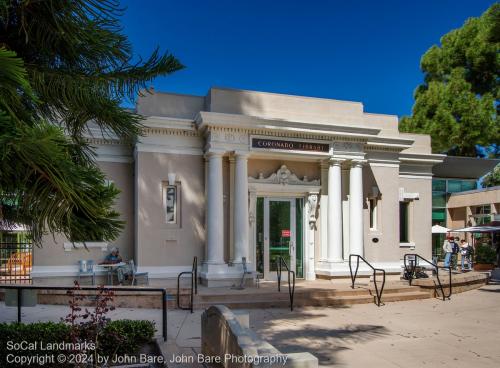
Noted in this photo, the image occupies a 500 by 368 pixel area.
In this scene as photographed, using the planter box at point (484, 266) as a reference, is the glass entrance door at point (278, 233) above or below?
above

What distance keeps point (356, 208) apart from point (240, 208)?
3.40m

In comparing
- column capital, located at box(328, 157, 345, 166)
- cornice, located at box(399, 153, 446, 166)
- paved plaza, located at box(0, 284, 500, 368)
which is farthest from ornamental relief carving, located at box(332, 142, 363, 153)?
paved plaza, located at box(0, 284, 500, 368)

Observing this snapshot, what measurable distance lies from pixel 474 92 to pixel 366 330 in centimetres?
2404

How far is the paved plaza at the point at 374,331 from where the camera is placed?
604 centimetres

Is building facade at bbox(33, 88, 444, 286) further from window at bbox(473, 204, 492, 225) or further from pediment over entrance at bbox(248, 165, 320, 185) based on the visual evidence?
window at bbox(473, 204, 492, 225)

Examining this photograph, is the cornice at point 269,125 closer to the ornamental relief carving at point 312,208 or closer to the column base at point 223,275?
the ornamental relief carving at point 312,208

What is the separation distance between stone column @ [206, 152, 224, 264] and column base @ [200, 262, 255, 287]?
0.51 feet

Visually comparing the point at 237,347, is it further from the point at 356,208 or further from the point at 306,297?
the point at 356,208

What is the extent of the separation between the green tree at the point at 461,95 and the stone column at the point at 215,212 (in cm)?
1827

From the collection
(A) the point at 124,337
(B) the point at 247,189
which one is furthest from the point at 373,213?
(A) the point at 124,337

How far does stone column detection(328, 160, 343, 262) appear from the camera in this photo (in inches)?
490

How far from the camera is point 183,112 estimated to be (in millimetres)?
12320

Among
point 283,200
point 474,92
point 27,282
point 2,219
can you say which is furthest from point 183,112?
point 474,92

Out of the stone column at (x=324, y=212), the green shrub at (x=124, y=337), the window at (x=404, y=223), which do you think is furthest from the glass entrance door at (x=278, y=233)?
the green shrub at (x=124, y=337)
